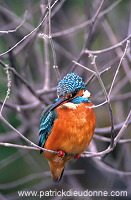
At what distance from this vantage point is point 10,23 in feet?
17.6

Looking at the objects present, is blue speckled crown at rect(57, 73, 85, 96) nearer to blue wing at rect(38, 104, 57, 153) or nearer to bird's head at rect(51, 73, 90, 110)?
bird's head at rect(51, 73, 90, 110)

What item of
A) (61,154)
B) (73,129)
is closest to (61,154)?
(61,154)

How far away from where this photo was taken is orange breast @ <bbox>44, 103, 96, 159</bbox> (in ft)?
11.0

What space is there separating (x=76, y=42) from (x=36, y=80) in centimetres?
106

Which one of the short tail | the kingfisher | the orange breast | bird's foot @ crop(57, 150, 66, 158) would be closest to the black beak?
the kingfisher

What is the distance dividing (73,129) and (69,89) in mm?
381

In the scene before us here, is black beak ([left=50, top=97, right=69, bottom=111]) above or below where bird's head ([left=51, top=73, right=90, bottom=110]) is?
below

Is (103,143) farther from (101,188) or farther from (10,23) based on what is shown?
(10,23)

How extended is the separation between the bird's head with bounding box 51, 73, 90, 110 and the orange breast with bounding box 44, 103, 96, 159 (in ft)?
0.40

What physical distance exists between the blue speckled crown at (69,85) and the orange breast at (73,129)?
172 mm

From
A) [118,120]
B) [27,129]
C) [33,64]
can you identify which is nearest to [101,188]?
[118,120]

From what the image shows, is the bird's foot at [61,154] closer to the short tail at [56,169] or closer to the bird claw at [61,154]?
the bird claw at [61,154]

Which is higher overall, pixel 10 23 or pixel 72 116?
pixel 10 23

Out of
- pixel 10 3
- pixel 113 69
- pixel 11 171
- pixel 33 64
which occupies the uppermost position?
pixel 10 3
